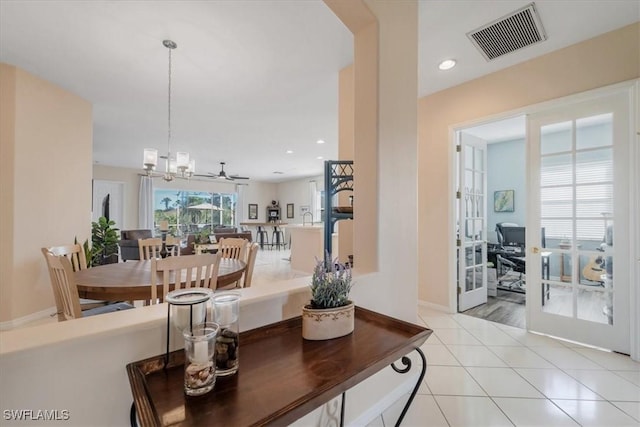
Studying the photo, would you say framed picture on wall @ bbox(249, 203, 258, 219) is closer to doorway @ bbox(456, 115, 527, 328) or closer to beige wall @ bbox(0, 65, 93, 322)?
beige wall @ bbox(0, 65, 93, 322)

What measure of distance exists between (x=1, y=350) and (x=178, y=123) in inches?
180

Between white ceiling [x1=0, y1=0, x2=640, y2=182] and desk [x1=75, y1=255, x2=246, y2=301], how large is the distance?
1.99 metres

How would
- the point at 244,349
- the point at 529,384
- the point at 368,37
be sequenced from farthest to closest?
the point at 529,384
the point at 368,37
the point at 244,349

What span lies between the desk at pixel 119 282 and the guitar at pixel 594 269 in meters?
3.13

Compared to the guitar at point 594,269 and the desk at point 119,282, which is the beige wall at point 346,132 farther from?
the guitar at point 594,269

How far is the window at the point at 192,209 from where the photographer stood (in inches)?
366

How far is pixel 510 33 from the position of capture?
231 cm

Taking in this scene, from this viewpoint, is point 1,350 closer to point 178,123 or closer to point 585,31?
point 585,31

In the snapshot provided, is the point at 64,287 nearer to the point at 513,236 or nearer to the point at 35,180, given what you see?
the point at 35,180

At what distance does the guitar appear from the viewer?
244 cm

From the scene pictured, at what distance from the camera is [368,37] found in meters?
1.65

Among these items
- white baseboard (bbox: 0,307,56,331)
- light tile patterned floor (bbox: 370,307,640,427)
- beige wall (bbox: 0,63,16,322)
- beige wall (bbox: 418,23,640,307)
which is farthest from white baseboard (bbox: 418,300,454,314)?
beige wall (bbox: 0,63,16,322)

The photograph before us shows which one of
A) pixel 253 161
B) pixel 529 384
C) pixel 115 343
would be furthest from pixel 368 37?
pixel 253 161

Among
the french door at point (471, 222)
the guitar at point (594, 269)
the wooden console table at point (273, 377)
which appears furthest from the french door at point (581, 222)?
the wooden console table at point (273, 377)
